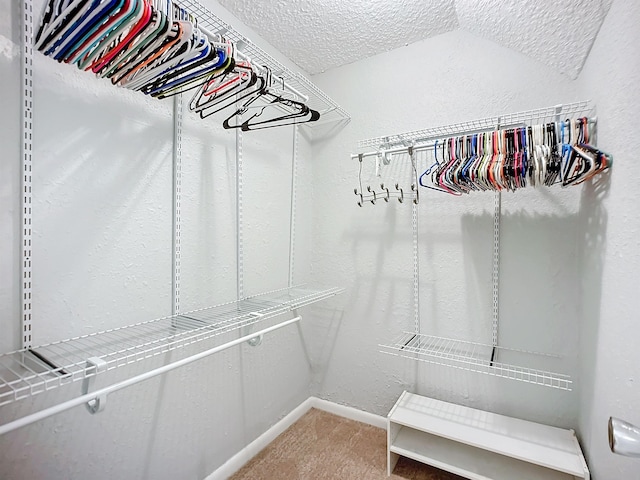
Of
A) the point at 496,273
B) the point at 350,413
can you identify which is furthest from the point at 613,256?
the point at 350,413

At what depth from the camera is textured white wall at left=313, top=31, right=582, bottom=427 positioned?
1.56 m

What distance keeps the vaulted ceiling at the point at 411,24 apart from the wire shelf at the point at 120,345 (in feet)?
4.96

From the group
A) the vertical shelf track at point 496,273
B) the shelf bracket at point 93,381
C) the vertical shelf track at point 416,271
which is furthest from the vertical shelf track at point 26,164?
the vertical shelf track at point 496,273

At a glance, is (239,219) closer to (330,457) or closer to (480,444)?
(330,457)

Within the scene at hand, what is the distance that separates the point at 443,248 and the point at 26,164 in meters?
1.84

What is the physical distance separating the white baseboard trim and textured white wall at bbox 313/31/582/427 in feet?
0.20

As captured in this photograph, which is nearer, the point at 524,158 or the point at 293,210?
the point at 524,158

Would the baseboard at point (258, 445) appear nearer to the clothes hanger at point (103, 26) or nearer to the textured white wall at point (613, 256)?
the textured white wall at point (613, 256)

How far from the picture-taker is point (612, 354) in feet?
3.47

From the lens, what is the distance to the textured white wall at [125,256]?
97 centimetres

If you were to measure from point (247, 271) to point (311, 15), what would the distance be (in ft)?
4.62

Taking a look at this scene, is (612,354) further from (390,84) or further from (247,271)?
(390,84)

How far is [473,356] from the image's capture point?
1.72 metres

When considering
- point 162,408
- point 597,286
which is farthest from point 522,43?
point 162,408
